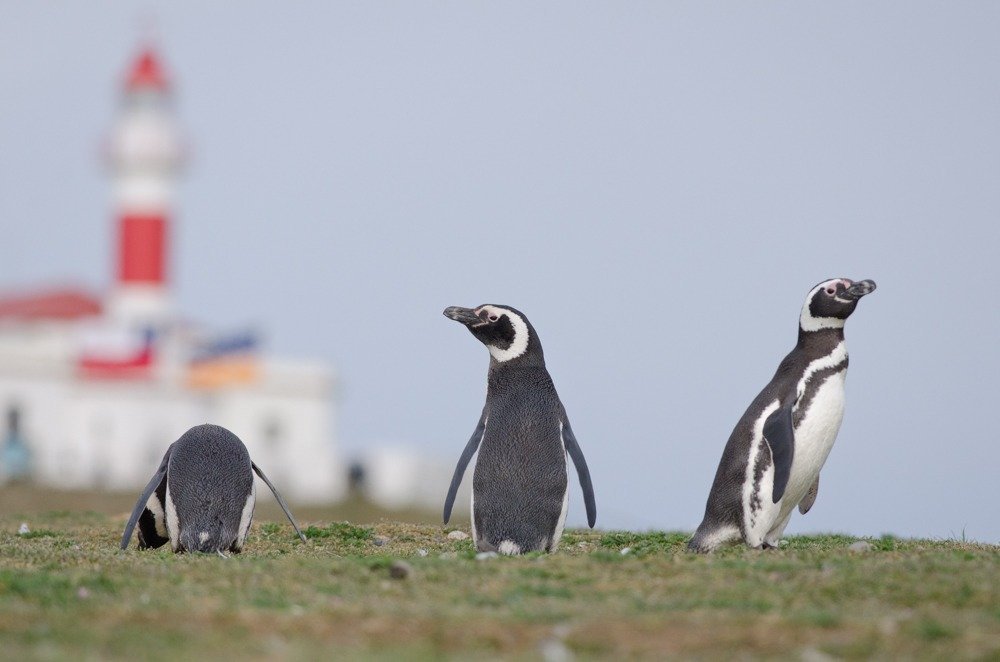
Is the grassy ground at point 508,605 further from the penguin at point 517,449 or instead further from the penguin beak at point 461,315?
the penguin beak at point 461,315

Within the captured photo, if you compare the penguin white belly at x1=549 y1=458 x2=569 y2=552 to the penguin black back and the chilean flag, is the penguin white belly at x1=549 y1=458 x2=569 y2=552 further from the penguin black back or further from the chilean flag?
the chilean flag

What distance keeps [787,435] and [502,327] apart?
6.83 feet

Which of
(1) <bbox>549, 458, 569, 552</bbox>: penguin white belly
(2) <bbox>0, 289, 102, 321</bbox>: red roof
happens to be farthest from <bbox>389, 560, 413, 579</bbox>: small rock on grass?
Result: (2) <bbox>0, 289, 102, 321</bbox>: red roof

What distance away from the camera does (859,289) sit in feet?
37.4

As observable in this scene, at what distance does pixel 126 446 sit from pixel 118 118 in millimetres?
14446

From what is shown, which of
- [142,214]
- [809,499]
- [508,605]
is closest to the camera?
[508,605]

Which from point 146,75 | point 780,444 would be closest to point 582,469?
point 780,444

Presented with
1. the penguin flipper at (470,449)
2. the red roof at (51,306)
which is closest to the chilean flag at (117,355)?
the red roof at (51,306)

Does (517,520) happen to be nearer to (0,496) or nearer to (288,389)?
(0,496)

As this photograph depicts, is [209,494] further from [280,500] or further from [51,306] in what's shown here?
[51,306]

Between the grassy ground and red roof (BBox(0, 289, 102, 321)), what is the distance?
62.9 m

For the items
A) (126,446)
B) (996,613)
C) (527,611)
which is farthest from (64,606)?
(126,446)

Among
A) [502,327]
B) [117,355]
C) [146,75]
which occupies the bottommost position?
[117,355]

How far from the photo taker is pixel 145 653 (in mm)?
6246
